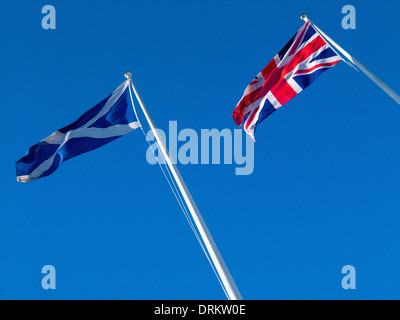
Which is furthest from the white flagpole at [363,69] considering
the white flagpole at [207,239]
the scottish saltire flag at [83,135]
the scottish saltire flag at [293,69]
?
the scottish saltire flag at [83,135]

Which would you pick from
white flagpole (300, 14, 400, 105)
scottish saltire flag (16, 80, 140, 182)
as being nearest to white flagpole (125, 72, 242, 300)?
scottish saltire flag (16, 80, 140, 182)

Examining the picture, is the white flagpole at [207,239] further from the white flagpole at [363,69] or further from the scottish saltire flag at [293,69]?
the white flagpole at [363,69]

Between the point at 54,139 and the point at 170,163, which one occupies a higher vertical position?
the point at 54,139

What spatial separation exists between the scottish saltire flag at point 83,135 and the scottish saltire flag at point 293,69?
3265 mm

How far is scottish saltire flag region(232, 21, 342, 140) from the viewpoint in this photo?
43.2 feet

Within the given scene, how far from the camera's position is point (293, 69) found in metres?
13.2

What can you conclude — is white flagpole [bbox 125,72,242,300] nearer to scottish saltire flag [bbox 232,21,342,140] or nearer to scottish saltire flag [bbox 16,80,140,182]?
scottish saltire flag [bbox 16,80,140,182]

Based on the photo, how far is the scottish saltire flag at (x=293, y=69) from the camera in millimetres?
13172
